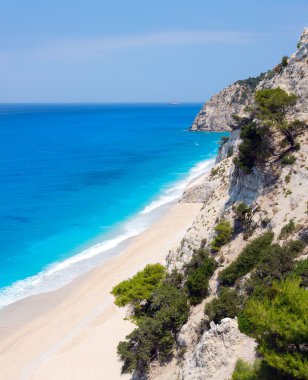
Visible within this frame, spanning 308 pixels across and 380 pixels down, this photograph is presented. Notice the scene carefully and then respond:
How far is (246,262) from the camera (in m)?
21.7

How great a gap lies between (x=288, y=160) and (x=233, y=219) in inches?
204

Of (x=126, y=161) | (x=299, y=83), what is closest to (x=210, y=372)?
(x=299, y=83)

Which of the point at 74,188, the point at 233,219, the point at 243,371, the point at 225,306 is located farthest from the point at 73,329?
the point at 74,188

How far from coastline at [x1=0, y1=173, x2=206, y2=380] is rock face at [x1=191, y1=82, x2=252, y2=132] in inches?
4545

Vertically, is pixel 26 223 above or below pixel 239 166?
above

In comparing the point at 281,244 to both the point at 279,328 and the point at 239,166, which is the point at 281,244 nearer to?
the point at 239,166

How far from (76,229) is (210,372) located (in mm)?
37536

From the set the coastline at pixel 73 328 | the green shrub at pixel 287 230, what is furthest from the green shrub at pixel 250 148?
the coastline at pixel 73 328

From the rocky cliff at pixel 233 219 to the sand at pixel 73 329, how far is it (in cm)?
575

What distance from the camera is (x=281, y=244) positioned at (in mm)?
21484

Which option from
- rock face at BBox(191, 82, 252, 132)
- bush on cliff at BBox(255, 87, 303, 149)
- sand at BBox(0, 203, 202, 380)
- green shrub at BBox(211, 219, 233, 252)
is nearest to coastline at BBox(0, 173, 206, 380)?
sand at BBox(0, 203, 202, 380)

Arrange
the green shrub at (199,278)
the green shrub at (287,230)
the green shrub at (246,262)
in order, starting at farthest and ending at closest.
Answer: the green shrub at (199,278) < the green shrub at (287,230) < the green shrub at (246,262)

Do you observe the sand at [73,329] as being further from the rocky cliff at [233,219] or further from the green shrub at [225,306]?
the green shrub at [225,306]

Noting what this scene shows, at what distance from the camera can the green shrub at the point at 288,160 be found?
84.1 feet
